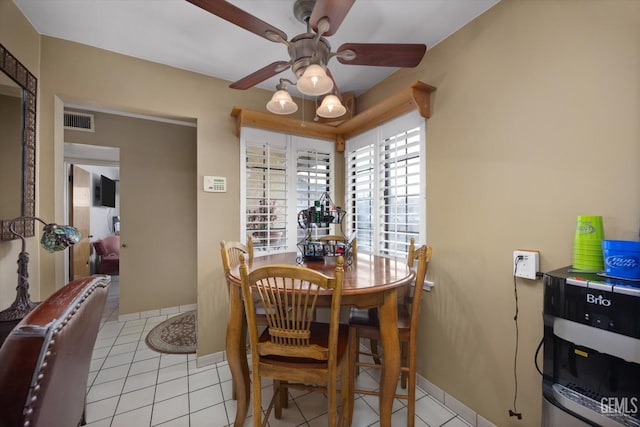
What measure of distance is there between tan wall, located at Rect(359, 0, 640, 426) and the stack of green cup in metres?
0.09

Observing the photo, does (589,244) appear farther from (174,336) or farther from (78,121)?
(78,121)

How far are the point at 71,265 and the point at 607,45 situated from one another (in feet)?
20.6

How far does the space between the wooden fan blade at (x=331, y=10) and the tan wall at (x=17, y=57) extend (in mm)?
1862

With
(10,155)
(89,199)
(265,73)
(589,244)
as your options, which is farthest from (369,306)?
(89,199)

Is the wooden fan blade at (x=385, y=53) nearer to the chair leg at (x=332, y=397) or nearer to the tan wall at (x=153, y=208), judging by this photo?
the chair leg at (x=332, y=397)

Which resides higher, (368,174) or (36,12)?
(36,12)

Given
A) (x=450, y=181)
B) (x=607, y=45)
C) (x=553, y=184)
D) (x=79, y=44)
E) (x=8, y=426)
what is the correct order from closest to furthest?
1. (x=8, y=426)
2. (x=607, y=45)
3. (x=553, y=184)
4. (x=450, y=181)
5. (x=79, y=44)

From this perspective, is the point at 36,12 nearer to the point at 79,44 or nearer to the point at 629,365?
the point at 79,44

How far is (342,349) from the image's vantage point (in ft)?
4.51

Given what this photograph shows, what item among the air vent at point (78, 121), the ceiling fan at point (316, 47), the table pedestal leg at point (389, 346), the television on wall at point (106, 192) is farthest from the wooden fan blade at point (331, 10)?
the television on wall at point (106, 192)

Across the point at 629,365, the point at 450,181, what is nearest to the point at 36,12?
the point at 450,181

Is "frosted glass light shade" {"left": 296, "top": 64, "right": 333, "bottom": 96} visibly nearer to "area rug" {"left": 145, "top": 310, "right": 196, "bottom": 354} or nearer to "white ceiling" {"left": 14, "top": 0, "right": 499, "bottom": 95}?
"white ceiling" {"left": 14, "top": 0, "right": 499, "bottom": 95}

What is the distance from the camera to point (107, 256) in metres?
5.04

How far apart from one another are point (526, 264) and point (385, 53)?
1.36 meters
